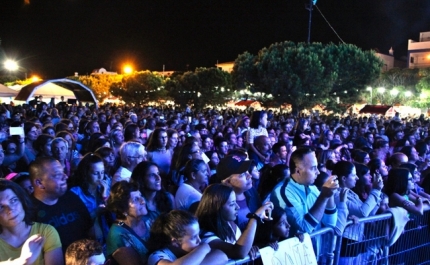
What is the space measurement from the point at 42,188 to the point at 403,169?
368 centimetres

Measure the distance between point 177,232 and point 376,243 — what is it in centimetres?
233

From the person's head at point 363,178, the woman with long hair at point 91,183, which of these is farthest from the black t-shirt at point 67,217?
the person's head at point 363,178

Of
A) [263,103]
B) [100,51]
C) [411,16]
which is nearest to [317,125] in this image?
[263,103]

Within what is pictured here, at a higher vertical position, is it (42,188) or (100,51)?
(100,51)

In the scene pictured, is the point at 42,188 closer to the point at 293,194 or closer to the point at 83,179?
the point at 83,179

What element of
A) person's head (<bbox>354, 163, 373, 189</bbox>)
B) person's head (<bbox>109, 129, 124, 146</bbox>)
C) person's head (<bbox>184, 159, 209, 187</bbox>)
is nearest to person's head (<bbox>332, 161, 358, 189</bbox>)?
person's head (<bbox>354, 163, 373, 189</bbox>)

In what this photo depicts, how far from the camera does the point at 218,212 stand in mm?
3225

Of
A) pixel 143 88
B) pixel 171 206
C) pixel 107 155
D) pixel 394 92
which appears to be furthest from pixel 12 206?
pixel 394 92

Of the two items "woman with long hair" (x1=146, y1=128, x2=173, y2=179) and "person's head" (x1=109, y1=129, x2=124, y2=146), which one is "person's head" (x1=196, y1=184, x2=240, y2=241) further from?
"person's head" (x1=109, y1=129, x2=124, y2=146)

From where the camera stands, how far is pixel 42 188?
11.5 ft

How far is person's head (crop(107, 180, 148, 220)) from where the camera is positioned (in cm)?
324

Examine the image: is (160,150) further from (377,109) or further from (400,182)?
(377,109)

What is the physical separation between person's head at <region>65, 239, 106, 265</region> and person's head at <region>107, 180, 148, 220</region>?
0.60 metres

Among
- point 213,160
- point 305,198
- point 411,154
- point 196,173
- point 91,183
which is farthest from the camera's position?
point 411,154
